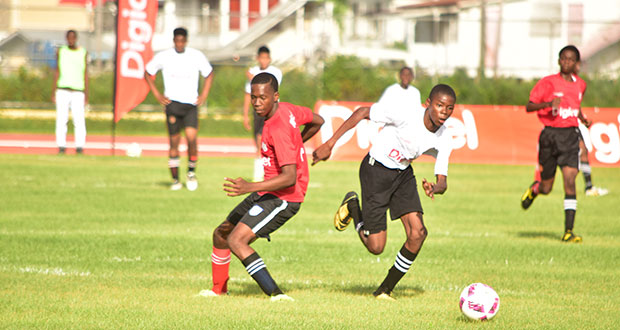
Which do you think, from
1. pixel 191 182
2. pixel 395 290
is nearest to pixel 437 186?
pixel 395 290

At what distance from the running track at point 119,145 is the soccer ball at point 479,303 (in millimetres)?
16810

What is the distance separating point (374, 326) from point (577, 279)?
9.98 feet

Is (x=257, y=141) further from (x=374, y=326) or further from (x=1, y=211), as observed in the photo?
(x=374, y=326)

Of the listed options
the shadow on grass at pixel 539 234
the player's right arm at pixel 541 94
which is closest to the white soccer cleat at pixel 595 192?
the shadow on grass at pixel 539 234

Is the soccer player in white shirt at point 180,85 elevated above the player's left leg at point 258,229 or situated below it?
above

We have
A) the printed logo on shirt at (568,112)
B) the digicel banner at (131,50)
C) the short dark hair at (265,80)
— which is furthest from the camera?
the digicel banner at (131,50)

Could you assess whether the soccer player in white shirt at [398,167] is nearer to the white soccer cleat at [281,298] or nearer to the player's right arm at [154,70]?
the white soccer cleat at [281,298]

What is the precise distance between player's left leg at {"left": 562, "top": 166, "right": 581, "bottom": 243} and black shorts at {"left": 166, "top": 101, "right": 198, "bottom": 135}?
6379mm

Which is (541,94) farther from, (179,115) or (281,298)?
(179,115)

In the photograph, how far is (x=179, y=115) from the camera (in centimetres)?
1476

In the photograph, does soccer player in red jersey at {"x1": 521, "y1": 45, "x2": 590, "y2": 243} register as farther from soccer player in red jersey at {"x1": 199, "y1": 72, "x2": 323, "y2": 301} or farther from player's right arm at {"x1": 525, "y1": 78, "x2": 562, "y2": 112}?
soccer player in red jersey at {"x1": 199, "y1": 72, "x2": 323, "y2": 301}

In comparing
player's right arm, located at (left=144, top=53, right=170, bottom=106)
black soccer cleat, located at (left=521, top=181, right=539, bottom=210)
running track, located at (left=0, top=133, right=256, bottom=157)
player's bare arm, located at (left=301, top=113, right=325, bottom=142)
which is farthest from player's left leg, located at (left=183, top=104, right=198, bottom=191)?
running track, located at (left=0, top=133, right=256, bottom=157)

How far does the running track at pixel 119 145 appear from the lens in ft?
75.4

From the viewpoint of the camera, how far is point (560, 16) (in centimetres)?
4250
